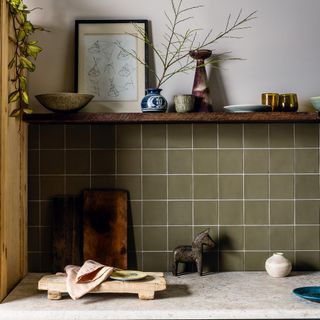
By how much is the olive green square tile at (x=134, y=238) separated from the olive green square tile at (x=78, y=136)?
47cm

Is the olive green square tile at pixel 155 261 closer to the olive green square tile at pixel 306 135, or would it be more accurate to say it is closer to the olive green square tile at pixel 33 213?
the olive green square tile at pixel 33 213

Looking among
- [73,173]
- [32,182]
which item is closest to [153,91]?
[73,173]

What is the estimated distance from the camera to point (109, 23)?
275cm

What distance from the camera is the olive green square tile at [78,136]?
2.75 m

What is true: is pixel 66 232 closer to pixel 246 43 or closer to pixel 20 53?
pixel 20 53

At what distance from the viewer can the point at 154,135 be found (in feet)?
9.05

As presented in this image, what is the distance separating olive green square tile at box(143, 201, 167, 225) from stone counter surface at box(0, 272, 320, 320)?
36 centimetres

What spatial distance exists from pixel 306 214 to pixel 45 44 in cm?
154

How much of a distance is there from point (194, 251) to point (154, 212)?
291mm

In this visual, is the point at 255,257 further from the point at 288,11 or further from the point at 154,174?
the point at 288,11

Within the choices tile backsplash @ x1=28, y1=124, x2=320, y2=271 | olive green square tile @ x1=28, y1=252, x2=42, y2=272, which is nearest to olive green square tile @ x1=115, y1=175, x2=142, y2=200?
tile backsplash @ x1=28, y1=124, x2=320, y2=271

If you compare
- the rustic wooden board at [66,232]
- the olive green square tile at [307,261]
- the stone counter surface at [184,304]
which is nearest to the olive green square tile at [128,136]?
the rustic wooden board at [66,232]

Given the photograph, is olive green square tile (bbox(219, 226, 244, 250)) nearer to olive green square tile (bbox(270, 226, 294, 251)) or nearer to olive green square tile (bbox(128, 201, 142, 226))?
olive green square tile (bbox(270, 226, 294, 251))

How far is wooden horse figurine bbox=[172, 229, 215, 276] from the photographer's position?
103 inches
